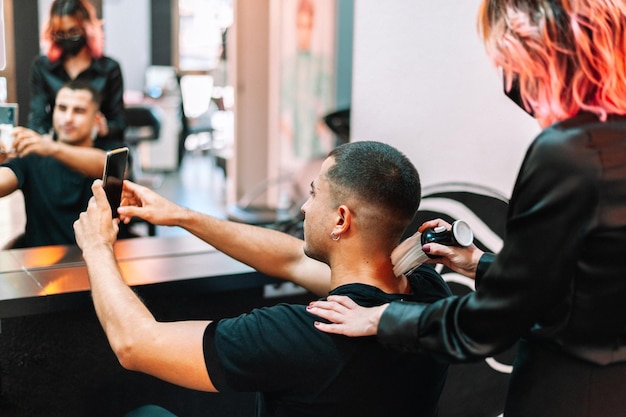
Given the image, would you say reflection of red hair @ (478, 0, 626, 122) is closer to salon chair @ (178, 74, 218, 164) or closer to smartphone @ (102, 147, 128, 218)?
smartphone @ (102, 147, 128, 218)

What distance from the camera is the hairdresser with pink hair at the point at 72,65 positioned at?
2076mm

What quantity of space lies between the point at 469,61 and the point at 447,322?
145cm

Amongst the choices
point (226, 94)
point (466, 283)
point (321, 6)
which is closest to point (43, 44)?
point (466, 283)

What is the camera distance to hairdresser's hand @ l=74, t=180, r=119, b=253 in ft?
4.54

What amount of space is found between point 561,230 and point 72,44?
1.69 m

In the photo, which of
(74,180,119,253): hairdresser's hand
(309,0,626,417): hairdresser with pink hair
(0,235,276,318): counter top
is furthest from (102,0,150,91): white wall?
(309,0,626,417): hairdresser with pink hair

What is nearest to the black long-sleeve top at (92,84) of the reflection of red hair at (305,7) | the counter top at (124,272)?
the counter top at (124,272)

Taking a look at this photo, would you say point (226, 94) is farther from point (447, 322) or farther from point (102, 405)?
point (447, 322)

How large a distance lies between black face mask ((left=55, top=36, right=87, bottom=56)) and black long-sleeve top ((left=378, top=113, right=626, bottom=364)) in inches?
59.4

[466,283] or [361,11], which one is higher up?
[361,11]

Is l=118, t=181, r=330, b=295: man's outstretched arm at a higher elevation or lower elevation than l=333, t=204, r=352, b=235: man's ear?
lower

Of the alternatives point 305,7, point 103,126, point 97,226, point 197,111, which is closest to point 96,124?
point 103,126

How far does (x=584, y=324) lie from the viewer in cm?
109

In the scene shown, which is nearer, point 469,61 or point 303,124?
point 469,61
